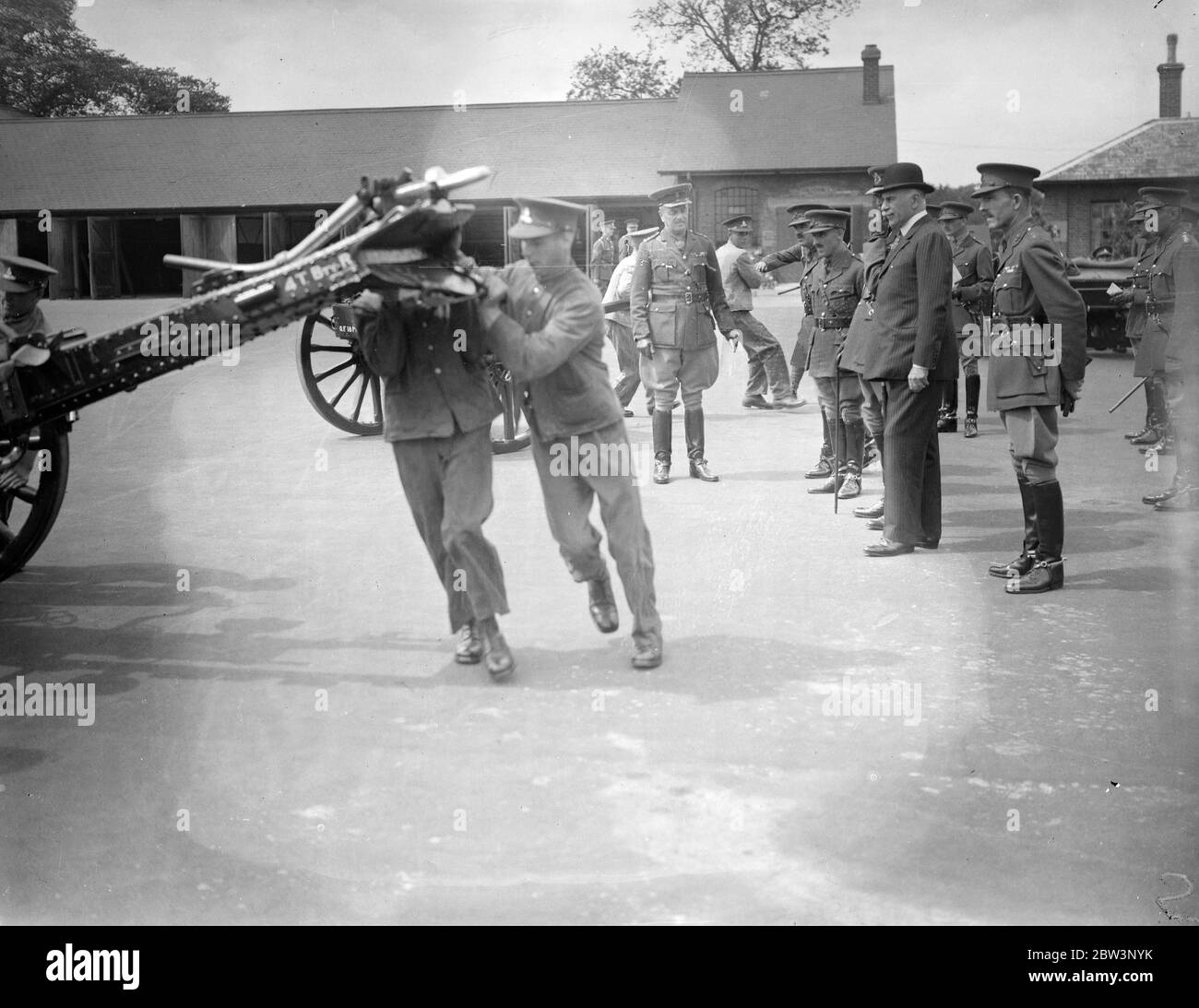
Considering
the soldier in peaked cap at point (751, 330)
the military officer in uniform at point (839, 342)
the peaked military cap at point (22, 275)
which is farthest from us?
the soldier in peaked cap at point (751, 330)

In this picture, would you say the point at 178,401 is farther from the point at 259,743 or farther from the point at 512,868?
the point at 512,868

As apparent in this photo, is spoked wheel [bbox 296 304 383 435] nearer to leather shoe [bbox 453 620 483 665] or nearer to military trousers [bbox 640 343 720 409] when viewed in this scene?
military trousers [bbox 640 343 720 409]

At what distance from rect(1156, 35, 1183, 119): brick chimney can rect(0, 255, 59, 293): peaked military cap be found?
4765 millimetres

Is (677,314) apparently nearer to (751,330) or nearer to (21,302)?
(751,330)

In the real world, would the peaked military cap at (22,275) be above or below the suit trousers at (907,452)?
above

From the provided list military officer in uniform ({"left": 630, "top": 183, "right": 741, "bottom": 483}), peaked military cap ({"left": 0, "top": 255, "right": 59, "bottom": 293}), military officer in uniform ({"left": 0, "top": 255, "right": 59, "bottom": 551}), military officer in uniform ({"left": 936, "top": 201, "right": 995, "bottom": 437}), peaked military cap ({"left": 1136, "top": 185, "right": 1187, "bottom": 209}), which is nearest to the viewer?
military officer in uniform ({"left": 0, "top": 255, "right": 59, "bottom": 551})

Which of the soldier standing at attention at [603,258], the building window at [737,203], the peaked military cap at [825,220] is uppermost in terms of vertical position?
the building window at [737,203]

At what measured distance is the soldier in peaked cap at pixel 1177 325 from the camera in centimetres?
798

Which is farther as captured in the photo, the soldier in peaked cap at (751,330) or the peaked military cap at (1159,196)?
the soldier in peaked cap at (751,330)

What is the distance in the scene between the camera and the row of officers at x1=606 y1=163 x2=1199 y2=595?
6184mm

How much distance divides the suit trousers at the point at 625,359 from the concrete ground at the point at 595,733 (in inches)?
147

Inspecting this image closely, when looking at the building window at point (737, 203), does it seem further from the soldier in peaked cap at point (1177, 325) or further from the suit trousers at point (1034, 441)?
the suit trousers at point (1034, 441)

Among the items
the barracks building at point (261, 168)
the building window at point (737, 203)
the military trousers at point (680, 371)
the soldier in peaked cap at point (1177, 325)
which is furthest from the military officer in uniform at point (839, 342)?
the building window at point (737, 203)

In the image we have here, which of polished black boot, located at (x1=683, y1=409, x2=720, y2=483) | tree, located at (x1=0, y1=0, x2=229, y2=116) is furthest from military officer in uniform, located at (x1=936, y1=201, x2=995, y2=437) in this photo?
tree, located at (x1=0, y1=0, x2=229, y2=116)
